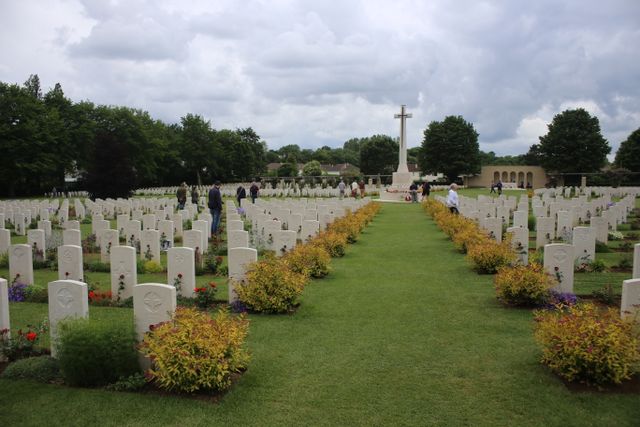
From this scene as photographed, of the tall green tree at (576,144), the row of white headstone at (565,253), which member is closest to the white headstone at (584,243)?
the row of white headstone at (565,253)

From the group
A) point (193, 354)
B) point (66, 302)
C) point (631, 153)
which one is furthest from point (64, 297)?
point (631, 153)

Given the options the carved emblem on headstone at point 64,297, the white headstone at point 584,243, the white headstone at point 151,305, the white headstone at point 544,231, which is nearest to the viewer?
the white headstone at point 151,305

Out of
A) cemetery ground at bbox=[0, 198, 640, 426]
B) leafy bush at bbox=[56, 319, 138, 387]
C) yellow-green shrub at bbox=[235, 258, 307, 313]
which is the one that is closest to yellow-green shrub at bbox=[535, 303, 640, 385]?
cemetery ground at bbox=[0, 198, 640, 426]

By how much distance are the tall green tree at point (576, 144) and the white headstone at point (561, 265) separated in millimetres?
62755

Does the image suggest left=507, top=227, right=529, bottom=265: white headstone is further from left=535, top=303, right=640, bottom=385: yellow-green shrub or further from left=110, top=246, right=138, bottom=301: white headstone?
left=110, top=246, right=138, bottom=301: white headstone

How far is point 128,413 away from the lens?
4797mm

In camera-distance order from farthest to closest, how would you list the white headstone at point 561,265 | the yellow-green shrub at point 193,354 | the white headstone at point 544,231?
the white headstone at point 544,231 → the white headstone at point 561,265 → the yellow-green shrub at point 193,354

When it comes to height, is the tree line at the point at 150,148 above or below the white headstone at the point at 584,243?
above

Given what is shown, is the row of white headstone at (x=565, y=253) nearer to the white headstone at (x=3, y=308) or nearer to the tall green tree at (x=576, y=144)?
the white headstone at (x=3, y=308)

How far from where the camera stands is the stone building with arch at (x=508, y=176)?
72.8 meters

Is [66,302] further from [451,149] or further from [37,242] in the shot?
[451,149]

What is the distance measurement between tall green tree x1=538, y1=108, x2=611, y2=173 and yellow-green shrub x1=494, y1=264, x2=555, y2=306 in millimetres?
63206

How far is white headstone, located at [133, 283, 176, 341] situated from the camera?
18.8 feet

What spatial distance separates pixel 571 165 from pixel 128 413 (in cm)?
6937
